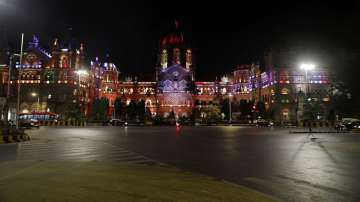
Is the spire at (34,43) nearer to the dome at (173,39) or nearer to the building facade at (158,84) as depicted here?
the building facade at (158,84)

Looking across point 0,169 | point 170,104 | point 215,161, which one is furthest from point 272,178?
point 170,104

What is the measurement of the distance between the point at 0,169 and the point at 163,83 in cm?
13549

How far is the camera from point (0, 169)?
41.3ft

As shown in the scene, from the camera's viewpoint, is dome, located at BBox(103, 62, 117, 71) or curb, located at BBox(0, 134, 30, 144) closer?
curb, located at BBox(0, 134, 30, 144)

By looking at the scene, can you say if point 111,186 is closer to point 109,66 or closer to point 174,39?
point 109,66

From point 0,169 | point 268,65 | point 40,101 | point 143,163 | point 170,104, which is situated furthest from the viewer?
point 170,104

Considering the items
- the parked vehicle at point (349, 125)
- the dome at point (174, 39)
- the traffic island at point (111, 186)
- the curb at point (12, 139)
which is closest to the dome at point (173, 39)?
the dome at point (174, 39)

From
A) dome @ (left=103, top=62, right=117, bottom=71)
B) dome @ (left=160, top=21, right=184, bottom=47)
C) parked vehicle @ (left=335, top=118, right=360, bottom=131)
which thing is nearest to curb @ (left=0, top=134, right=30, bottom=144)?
parked vehicle @ (left=335, top=118, right=360, bottom=131)

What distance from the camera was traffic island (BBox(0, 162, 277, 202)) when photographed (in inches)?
333

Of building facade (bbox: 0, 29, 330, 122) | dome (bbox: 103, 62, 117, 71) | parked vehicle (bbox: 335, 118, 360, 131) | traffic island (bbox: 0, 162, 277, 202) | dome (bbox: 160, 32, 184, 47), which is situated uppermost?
dome (bbox: 160, 32, 184, 47)

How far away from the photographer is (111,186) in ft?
31.7

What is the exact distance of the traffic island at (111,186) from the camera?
845 cm

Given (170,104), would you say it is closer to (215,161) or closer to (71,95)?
(71,95)

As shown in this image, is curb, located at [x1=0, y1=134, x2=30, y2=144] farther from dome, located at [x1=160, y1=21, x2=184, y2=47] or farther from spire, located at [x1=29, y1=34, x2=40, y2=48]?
dome, located at [x1=160, y1=21, x2=184, y2=47]
